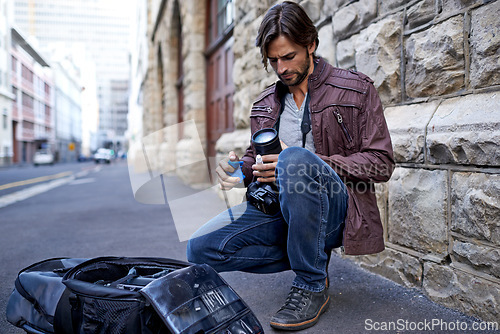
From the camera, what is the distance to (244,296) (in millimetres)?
2211

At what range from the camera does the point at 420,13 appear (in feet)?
7.12

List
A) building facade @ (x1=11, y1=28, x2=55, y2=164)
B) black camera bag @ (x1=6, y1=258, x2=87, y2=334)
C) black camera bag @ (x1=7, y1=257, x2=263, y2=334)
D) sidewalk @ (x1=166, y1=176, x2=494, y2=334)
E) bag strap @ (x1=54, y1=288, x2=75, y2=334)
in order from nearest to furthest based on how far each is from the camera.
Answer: black camera bag @ (x1=7, y1=257, x2=263, y2=334) → bag strap @ (x1=54, y1=288, x2=75, y2=334) → black camera bag @ (x1=6, y1=258, x2=87, y2=334) → sidewalk @ (x1=166, y1=176, x2=494, y2=334) → building facade @ (x1=11, y1=28, x2=55, y2=164)

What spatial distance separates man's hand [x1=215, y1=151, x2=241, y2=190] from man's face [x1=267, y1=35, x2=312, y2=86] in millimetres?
487

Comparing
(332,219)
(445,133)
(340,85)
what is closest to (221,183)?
(332,219)

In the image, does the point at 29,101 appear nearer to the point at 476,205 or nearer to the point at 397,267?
the point at 397,267

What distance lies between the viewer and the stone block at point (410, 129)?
6.91 feet

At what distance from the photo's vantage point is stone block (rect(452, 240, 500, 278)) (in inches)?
68.2

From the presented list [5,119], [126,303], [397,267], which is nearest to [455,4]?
[397,267]

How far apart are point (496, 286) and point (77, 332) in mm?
1701

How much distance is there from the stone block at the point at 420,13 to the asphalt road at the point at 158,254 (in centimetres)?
148

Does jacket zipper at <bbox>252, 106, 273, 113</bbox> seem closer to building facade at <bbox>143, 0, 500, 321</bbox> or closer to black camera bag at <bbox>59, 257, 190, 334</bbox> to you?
building facade at <bbox>143, 0, 500, 321</bbox>

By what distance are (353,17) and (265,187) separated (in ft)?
5.21

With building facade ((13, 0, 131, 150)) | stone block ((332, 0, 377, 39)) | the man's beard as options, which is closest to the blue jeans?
the man's beard

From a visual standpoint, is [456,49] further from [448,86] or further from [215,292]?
[215,292]
